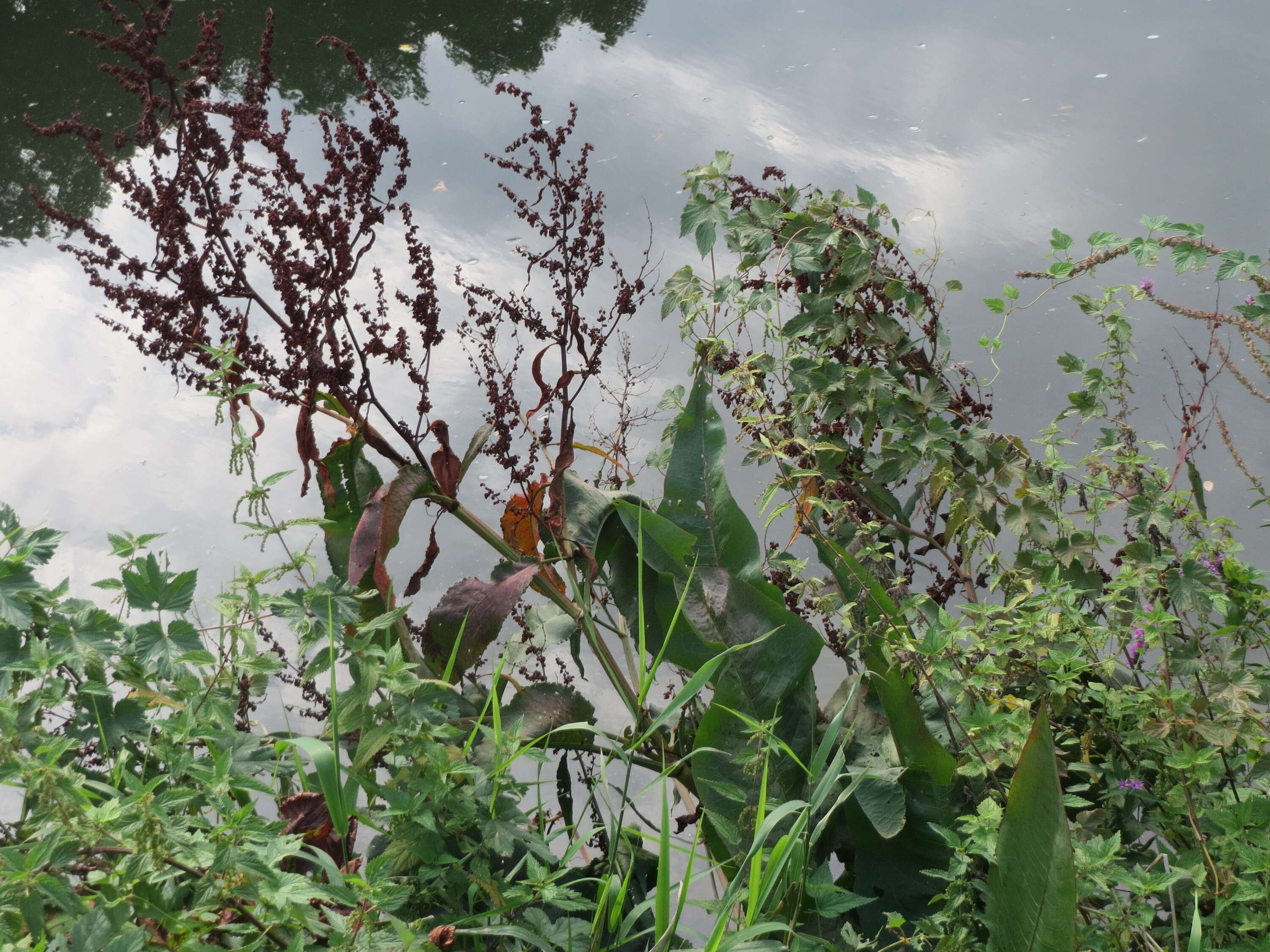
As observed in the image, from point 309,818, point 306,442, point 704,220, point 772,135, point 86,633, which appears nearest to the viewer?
point 86,633

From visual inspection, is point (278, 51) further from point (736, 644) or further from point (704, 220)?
point (736, 644)

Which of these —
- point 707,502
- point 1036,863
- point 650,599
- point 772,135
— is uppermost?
point 772,135

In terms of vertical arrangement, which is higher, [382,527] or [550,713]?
[382,527]

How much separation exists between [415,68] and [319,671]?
2727mm

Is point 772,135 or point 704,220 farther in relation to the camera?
point 772,135

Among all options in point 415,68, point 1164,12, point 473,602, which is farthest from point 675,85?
point 473,602

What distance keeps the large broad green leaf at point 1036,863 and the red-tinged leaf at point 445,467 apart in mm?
697

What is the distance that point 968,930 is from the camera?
896 mm

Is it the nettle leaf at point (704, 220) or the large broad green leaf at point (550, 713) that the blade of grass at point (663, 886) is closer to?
the large broad green leaf at point (550, 713)

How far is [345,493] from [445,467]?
0.17 m

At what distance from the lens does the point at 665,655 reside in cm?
114

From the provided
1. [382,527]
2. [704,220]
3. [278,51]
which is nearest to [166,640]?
[382,527]

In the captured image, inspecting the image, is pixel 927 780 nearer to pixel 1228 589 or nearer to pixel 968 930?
pixel 968 930

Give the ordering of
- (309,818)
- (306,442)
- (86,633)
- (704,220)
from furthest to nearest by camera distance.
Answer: (704,220) → (306,442) → (309,818) → (86,633)
